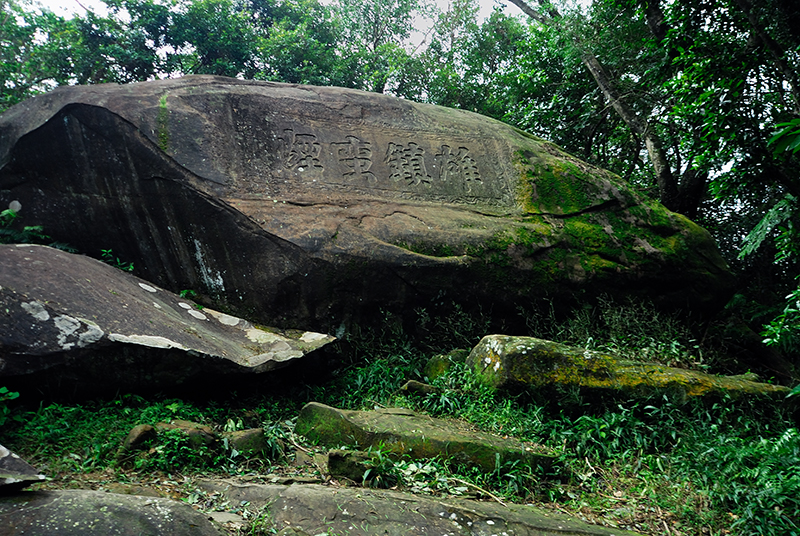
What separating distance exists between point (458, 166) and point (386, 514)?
439 cm

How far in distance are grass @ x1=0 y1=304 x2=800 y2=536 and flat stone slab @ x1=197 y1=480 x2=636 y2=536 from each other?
19cm

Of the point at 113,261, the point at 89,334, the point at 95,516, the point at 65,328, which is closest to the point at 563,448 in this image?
the point at 95,516

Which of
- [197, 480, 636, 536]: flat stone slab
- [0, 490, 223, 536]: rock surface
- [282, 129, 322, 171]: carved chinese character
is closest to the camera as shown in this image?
[0, 490, 223, 536]: rock surface

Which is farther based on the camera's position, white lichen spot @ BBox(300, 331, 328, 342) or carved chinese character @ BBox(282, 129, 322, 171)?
carved chinese character @ BBox(282, 129, 322, 171)

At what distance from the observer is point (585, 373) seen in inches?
158

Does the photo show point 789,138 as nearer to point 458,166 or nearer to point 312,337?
point 312,337

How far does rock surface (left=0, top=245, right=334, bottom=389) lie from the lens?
3.37 m

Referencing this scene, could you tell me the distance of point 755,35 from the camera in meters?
5.72

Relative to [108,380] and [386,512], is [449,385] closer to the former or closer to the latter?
[386,512]

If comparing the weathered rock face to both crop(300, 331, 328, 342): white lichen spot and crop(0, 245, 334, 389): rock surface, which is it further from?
crop(0, 245, 334, 389): rock surface

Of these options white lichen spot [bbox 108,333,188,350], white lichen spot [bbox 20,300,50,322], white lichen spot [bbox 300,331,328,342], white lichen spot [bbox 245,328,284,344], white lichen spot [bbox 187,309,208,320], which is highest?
white lichen spot [bbox 20,300,50,322]

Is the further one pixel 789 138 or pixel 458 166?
pixel 458 166

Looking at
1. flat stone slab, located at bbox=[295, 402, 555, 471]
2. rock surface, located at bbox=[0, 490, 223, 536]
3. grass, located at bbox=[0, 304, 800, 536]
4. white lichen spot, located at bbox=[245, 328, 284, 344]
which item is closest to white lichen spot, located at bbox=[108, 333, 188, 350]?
grass, located at bbox=[0, 304, 800, 536]

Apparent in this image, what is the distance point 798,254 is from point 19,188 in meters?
7.67
